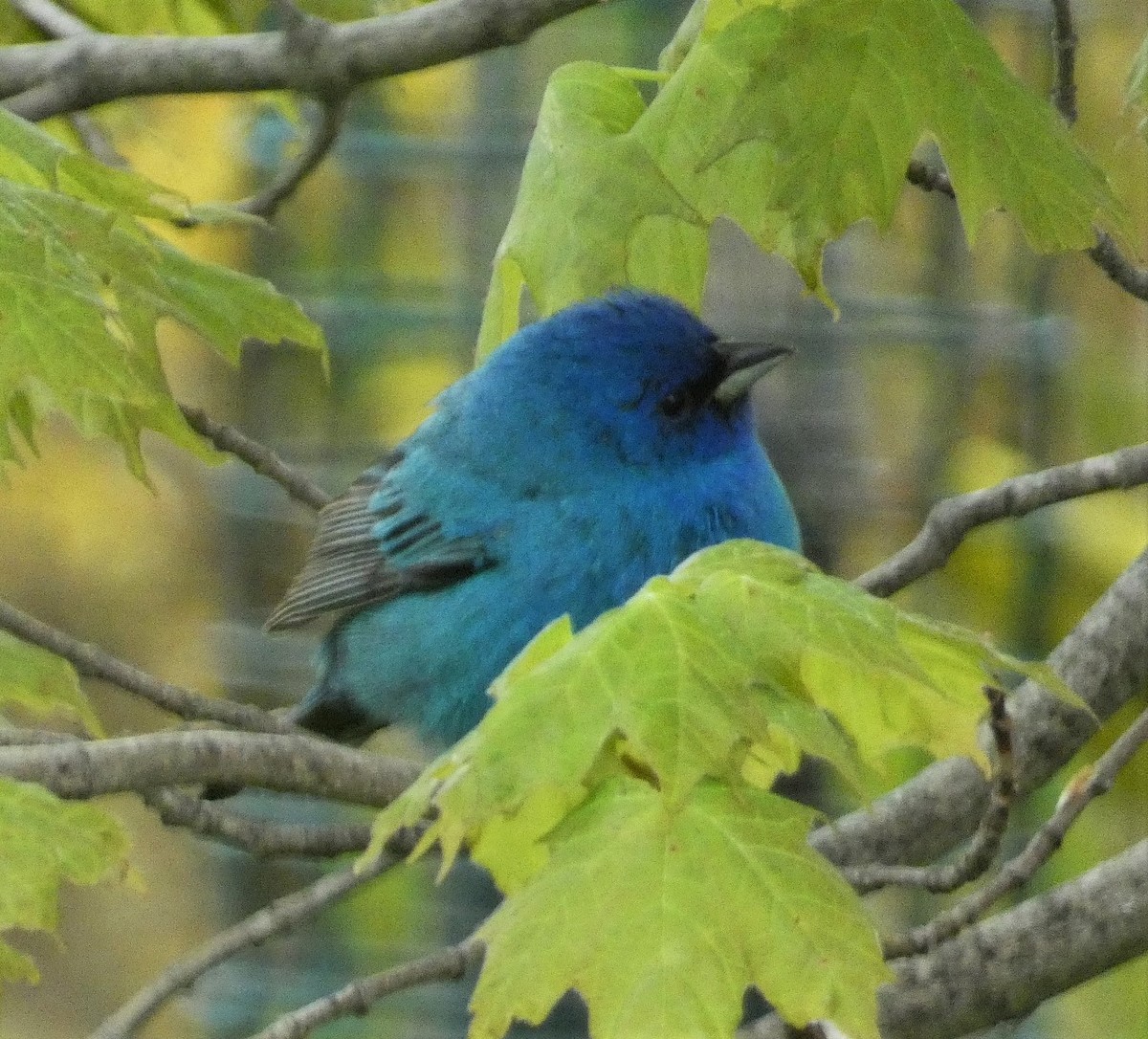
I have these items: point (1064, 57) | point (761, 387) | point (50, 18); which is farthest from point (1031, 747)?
point (50, 18)

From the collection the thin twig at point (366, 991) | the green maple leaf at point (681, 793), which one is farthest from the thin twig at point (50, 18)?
the green maple leaf at point (681, 793)

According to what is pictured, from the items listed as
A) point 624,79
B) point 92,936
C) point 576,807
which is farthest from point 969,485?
point 92,936

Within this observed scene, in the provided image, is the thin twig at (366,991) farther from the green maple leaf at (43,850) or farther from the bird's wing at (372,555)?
the bird's wing at (372,555)

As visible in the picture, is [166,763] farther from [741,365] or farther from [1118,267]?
[741,365]

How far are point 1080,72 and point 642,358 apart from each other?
2094 millimetres

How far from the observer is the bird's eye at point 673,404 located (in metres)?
3.15

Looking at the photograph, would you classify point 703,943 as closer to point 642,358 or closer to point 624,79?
point 624,79

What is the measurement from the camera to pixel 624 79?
231cm

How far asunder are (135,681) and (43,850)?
1.17ft

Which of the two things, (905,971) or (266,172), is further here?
(266,172)

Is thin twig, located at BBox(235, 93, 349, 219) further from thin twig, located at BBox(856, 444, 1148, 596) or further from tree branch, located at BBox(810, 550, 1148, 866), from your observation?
tree branch, located at BBox(810, 550, 1148, 866)

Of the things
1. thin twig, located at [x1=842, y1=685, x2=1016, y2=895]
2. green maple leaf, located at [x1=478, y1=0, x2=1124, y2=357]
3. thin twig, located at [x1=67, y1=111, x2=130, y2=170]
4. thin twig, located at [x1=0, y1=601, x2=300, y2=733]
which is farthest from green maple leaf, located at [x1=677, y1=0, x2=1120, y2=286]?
thin twig, located at [x1=67, y1=111, x2=130, y2=170]

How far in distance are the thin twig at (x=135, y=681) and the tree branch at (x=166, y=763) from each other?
0.16m

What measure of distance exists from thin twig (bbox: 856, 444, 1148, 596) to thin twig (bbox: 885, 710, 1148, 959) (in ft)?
2.33
